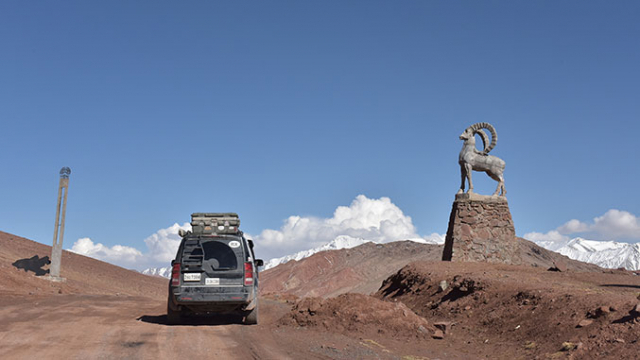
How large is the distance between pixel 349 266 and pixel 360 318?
68.3 m

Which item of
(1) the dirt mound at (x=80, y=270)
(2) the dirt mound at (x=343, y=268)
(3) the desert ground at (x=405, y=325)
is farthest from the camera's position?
(2) the dirt mound at (x=343, y=268)

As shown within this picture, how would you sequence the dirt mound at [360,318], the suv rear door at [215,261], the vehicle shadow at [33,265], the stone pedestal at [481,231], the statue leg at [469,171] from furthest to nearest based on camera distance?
the vehicle shadow at [33,265] < the statue leg at [469,171] < the stone pedestal at [481,231] < the dirt mound at [360,318] < the suv rear door at [215,261]

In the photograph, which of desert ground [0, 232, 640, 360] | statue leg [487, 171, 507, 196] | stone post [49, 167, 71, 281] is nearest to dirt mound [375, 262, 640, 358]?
desert ground [0, 232, 640, 360]

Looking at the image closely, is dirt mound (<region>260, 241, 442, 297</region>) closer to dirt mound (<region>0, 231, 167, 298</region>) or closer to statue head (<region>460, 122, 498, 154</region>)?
dirt mound (<region>0, 231, 167, 298</region>)

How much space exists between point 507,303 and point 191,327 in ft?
25.6

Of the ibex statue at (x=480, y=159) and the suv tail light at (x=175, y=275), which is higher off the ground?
the ibex statue at (x=480, y=159)

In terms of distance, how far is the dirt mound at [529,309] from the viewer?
32.9 ft

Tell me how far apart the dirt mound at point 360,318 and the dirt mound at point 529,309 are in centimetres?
100

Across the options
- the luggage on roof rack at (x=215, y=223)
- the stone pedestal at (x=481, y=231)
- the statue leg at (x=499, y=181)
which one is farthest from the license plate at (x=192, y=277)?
the statue leg at (x=499, y=181)

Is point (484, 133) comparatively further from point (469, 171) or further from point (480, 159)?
point (469, 171)

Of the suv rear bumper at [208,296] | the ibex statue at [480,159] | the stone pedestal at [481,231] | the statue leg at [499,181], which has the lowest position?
the suv rear bumper at [208,296]

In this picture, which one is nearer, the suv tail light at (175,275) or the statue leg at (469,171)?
the suv tail light at (175,275)

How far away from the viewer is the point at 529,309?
42.1 feet

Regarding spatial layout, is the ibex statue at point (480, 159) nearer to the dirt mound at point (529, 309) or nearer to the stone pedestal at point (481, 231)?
the stone pedestal at point (481, 231)
